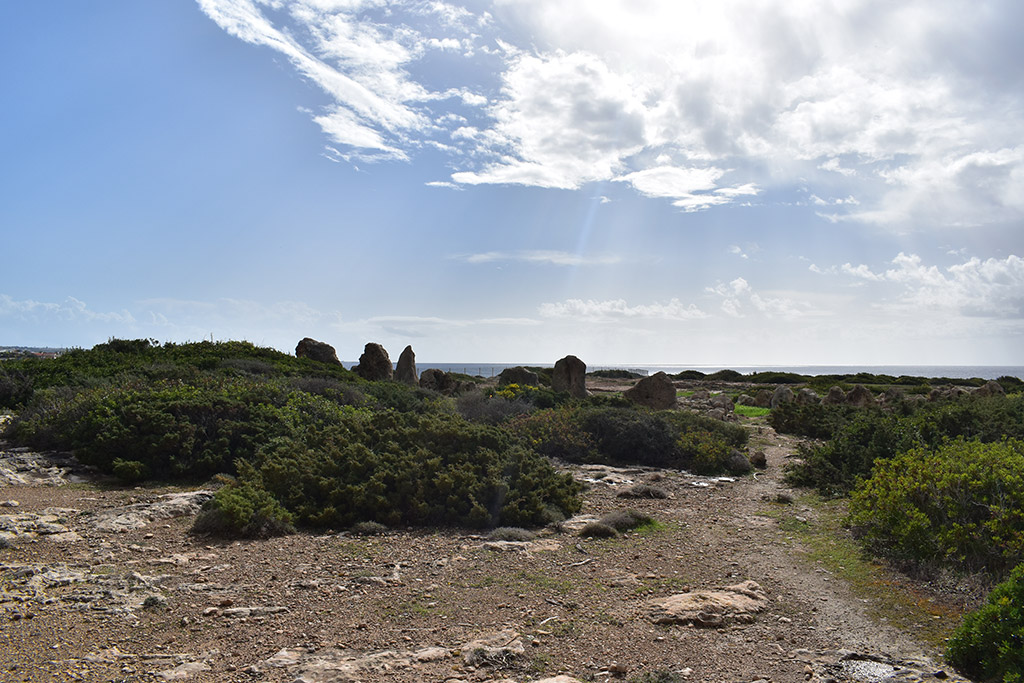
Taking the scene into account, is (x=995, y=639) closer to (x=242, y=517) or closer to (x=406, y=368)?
(x=242, y=517)

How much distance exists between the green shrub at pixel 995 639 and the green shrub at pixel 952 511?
1.43 meters

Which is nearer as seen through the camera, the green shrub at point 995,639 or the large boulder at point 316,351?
the green shrub at point 995,639

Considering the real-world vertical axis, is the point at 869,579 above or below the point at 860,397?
below

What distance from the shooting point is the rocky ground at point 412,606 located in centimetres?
454

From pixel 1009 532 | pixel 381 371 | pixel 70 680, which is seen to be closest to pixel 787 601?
pixel 1009 532

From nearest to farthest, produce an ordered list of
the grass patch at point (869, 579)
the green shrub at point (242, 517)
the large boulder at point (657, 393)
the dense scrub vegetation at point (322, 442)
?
the grass patch at point (869, 579) → the green shrub at point (242, 517) → the dense scrub vegetation at point (322, 442) → the large boulder at point (657, 393)

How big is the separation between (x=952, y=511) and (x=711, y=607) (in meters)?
2.75

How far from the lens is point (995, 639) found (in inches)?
173

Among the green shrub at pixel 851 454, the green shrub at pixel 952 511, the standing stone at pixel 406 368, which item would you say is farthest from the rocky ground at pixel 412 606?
the standing stone at pixel 406 368

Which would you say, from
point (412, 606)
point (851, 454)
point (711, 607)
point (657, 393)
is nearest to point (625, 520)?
point (711, 607)

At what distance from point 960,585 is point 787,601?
1522 millimetres

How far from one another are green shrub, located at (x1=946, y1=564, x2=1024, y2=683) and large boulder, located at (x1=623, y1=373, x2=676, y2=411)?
1978cm

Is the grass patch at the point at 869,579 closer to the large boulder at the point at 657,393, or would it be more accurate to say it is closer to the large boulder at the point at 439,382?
the large boulder at the point at 657,393

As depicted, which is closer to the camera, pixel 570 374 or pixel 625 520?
pixel 625 520
